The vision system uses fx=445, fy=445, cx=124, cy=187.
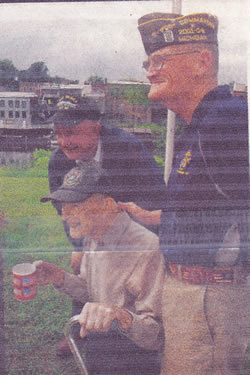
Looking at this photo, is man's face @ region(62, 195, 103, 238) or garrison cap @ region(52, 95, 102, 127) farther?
man's face @ region(62, 195, 103, 238)

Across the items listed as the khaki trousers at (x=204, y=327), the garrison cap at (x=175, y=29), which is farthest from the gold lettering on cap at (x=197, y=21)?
the khaki trousers at (x=204, y=327)

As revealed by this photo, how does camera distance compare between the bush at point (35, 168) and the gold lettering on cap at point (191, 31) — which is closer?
the gold lettering on cap at point (191, 31)

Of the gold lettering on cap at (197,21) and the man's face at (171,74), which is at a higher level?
the gold lettering on cap at (197,21)

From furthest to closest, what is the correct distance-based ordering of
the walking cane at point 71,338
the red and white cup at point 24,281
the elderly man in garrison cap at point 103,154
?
1. the walking cane at point 71,338
2. the red and white cup at point 24,281
3. the elderly man in garrison cap at point 103,154

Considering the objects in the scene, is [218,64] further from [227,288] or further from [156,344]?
[156,344]

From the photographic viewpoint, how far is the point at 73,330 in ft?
8.55

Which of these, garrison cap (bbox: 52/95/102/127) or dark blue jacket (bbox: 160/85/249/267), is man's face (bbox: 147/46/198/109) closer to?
dark blue jacket (bbox: 160/85/249/267)

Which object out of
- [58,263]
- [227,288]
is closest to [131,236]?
[58,263]

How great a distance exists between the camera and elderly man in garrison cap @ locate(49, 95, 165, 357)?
2.33m

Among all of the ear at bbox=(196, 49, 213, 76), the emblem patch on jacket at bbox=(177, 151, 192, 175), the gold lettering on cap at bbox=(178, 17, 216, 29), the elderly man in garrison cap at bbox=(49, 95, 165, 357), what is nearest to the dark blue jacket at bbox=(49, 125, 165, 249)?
the elderly man in garrison cap at bbox=(49, 95, 165, 357)

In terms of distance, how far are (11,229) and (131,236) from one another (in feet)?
2.17

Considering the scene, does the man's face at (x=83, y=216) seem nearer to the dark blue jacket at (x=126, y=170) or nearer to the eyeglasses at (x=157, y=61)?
the dark blue jacket at (x=126, y=170)

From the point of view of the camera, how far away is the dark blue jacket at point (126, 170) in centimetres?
238

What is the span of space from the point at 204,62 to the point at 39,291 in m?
1.53
